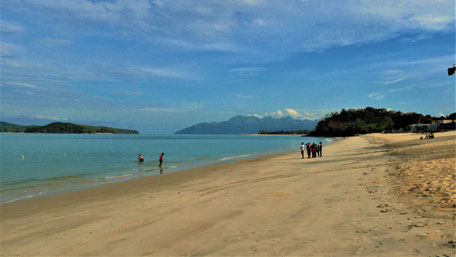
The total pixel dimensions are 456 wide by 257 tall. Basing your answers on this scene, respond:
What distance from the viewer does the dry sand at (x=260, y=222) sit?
5973 millimetres

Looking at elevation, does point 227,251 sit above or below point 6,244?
above

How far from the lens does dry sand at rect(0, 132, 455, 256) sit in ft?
19.6

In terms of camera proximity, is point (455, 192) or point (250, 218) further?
point (455, 192)

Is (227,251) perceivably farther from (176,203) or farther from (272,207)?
(176,203)

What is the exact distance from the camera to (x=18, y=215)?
1167cm

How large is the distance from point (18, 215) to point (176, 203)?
6724mm

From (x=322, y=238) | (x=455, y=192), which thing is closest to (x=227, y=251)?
(x=322, y=238)

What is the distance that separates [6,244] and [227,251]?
6847 millimetres

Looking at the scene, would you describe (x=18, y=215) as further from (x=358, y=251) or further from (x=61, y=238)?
(x=358, y=251)

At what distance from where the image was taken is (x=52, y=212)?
1184 cm

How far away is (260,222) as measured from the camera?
26.4 feet

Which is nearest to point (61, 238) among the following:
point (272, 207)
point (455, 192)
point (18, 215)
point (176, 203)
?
point (176, 203)

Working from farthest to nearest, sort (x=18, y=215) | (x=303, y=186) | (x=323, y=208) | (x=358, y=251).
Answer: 1. (x=303, y=186)
2. (x=18, y=215)
3. (x=323, y=208)
4. (x=358, y=251)

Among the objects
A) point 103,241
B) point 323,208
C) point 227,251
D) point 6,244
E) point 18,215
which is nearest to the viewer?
point 227,251
